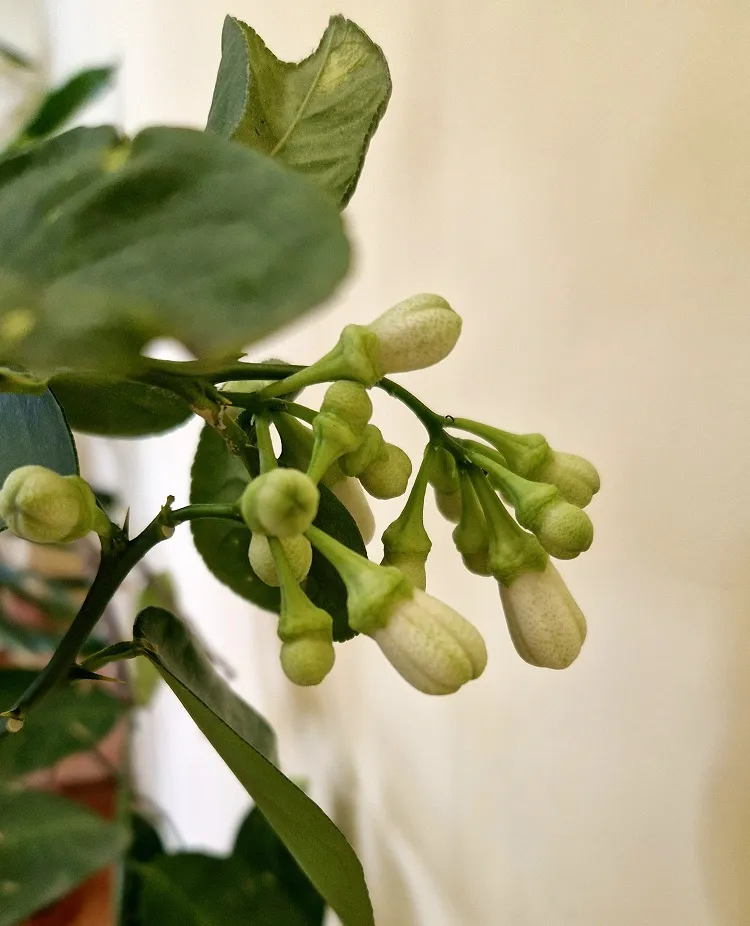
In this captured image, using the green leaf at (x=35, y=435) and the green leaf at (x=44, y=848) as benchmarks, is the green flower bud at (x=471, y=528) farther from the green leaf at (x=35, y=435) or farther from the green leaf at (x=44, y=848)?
the green leaf at (x=44, y=848)

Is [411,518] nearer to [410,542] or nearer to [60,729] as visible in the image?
[410,542]

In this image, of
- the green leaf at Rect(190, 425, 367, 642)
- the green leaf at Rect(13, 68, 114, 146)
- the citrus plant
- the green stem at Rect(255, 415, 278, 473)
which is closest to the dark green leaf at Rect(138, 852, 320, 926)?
the citrus plant

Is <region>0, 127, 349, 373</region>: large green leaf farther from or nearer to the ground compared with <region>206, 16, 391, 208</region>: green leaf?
nearer to the ground

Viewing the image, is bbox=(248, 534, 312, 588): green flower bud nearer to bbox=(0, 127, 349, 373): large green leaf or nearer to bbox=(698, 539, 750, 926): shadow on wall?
bbox=(0, 127, 349, 373): large green leaf

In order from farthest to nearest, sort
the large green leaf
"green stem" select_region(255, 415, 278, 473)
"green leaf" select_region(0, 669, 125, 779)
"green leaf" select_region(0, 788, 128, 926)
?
"green leaf" select_region(0, 669, 125, 779), "green leaf" select_region(0, 788, 128, 926), "green stem" select_region(255, 415, 278, 473), the large green leaf

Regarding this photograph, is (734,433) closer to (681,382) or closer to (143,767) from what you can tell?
(681,382)

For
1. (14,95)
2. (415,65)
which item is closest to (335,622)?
(415,65)
